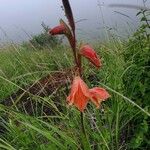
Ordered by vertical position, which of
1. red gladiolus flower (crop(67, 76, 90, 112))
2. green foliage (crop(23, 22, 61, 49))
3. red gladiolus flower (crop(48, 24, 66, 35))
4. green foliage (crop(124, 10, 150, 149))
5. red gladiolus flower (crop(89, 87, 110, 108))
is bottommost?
green foliage (crop(23, 22, 61, 49))

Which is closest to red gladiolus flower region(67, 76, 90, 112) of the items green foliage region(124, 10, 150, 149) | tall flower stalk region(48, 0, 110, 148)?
tall flower stalk region(48, 0, 110, 148)

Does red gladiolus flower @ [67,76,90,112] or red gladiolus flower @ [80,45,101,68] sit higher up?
red gladiolus flower @ [80,45,101,68]

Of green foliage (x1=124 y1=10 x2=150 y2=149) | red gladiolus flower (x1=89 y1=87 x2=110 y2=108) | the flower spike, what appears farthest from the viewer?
green foliage (x1=124 y1=10 x2=150 y2=149)

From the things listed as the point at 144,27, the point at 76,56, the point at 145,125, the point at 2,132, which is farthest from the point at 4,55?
the point at 76,56

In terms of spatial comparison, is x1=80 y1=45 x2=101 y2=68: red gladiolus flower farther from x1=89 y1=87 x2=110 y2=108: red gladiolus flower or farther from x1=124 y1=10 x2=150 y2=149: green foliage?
x1=124 y1=10 x2=150 y2=149: green foliage

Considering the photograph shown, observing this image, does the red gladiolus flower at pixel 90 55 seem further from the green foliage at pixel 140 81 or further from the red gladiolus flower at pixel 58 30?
the green foliage at pixel 140 81

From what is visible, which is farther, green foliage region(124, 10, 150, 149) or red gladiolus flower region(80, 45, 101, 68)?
green foliage region(124, 10, 150, 149)

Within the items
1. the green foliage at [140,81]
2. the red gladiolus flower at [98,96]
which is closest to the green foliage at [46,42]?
the green foliage at [140,81]

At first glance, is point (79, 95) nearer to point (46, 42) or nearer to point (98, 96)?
point (98, 96)
